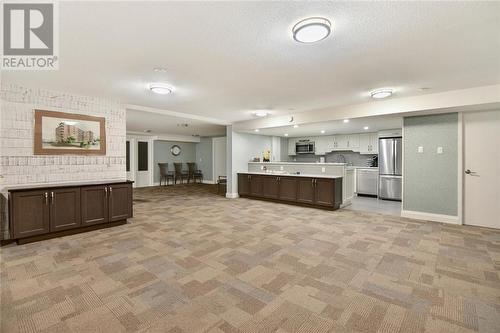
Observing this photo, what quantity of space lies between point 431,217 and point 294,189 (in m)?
2.96

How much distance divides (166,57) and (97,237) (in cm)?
296

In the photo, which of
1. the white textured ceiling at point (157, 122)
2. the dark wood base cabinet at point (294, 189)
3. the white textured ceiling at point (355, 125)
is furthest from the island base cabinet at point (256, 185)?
the white textured ceiling at point (157, 122)

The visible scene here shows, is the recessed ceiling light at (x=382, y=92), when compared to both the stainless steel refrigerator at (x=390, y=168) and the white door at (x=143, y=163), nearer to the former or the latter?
the stainless steel refrigerator at (x=390, y=168)

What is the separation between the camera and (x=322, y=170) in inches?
248

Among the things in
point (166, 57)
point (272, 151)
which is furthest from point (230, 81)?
point (272, 151)

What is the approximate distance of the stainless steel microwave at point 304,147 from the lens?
9664mm

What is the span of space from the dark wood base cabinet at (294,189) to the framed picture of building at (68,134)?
4.09m

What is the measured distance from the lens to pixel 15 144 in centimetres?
373

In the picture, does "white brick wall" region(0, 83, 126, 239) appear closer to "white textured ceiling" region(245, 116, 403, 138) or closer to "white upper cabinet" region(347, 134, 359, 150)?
"white textured ceiling" region(245, 116, 403, 138)

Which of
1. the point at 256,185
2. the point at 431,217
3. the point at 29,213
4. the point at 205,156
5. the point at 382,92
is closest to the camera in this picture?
the point at 29,213

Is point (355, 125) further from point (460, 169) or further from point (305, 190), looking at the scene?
point (460, 169)

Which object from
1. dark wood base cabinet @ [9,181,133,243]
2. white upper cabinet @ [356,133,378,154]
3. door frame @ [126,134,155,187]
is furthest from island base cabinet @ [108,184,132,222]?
white upper cabinet @ [356,133,378,154]

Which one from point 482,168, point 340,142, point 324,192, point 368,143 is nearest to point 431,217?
point 482,168

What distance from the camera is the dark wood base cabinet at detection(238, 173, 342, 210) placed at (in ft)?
18.6
